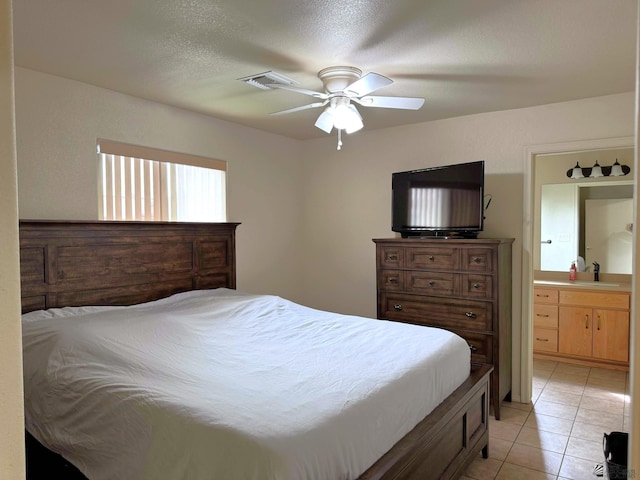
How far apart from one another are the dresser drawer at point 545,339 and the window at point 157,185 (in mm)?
3705

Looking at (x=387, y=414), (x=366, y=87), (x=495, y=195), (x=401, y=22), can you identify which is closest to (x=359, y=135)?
(x=495, y=195)

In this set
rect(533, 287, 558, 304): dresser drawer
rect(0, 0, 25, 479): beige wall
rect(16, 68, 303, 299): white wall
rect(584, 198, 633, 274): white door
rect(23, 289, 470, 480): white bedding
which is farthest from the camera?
rect(584, 198, 633, 274): white door

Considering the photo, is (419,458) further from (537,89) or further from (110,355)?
(537,89)

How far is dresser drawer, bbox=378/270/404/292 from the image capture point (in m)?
3.88

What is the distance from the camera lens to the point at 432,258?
3.71 metres

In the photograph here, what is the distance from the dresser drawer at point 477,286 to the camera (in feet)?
11.2

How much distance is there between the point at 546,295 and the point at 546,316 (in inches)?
9.4

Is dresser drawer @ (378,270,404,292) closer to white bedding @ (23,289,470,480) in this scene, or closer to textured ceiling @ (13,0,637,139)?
white bedding @ (23,289,470,480)

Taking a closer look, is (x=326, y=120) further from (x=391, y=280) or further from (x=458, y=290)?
(x=458, y=290)

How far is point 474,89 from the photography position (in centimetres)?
314

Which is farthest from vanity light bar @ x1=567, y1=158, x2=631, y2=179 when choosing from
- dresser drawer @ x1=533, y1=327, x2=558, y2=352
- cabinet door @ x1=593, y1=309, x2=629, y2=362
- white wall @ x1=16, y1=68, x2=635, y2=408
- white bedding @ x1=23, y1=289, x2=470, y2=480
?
white bedding @ x1=23, y1=289, x2=470, y2=480

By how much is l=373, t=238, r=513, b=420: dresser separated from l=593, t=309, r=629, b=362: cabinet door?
1.42m

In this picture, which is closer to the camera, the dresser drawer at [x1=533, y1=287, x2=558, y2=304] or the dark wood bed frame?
the dark wood bed frame

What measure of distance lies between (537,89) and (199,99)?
259 cm
